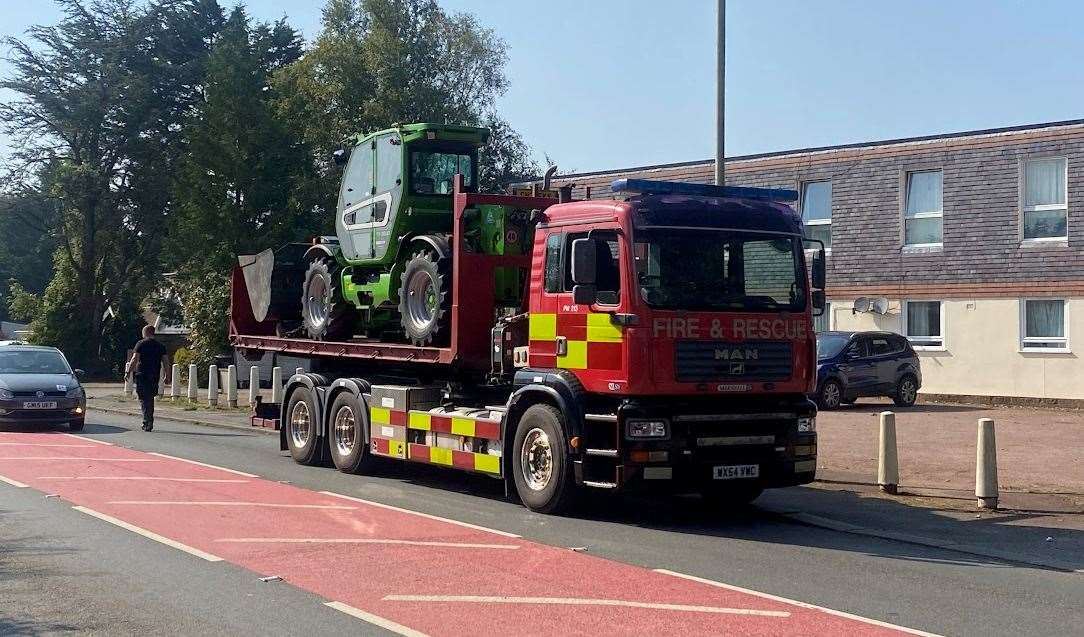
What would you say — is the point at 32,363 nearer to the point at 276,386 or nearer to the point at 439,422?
the point at 276,386

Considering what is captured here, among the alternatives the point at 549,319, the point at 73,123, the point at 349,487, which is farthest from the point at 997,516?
the point at 73,123

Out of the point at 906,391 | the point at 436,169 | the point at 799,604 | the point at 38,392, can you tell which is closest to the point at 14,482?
the point at 436,169

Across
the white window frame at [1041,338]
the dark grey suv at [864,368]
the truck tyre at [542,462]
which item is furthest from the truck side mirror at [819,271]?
the white window frame at [1041,338]

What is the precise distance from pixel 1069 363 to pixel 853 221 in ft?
21.3

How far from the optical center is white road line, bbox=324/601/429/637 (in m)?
6.90

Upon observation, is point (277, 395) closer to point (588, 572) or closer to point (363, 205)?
point (363, 205)

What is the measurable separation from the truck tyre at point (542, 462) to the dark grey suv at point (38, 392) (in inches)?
473

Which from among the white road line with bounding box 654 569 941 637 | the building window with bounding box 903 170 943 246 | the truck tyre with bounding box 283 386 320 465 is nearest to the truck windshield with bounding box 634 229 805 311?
the white road line with bounding box 654 569 941 637

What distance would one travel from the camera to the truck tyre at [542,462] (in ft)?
37.5

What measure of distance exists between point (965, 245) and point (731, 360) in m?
19.5

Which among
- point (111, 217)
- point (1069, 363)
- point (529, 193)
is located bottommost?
point (1069, 363)

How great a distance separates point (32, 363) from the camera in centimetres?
2245

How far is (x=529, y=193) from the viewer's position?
1409 centimetres

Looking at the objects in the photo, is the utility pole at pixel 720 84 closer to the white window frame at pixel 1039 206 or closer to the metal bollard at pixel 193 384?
the white window frame at pixel 1039 206
